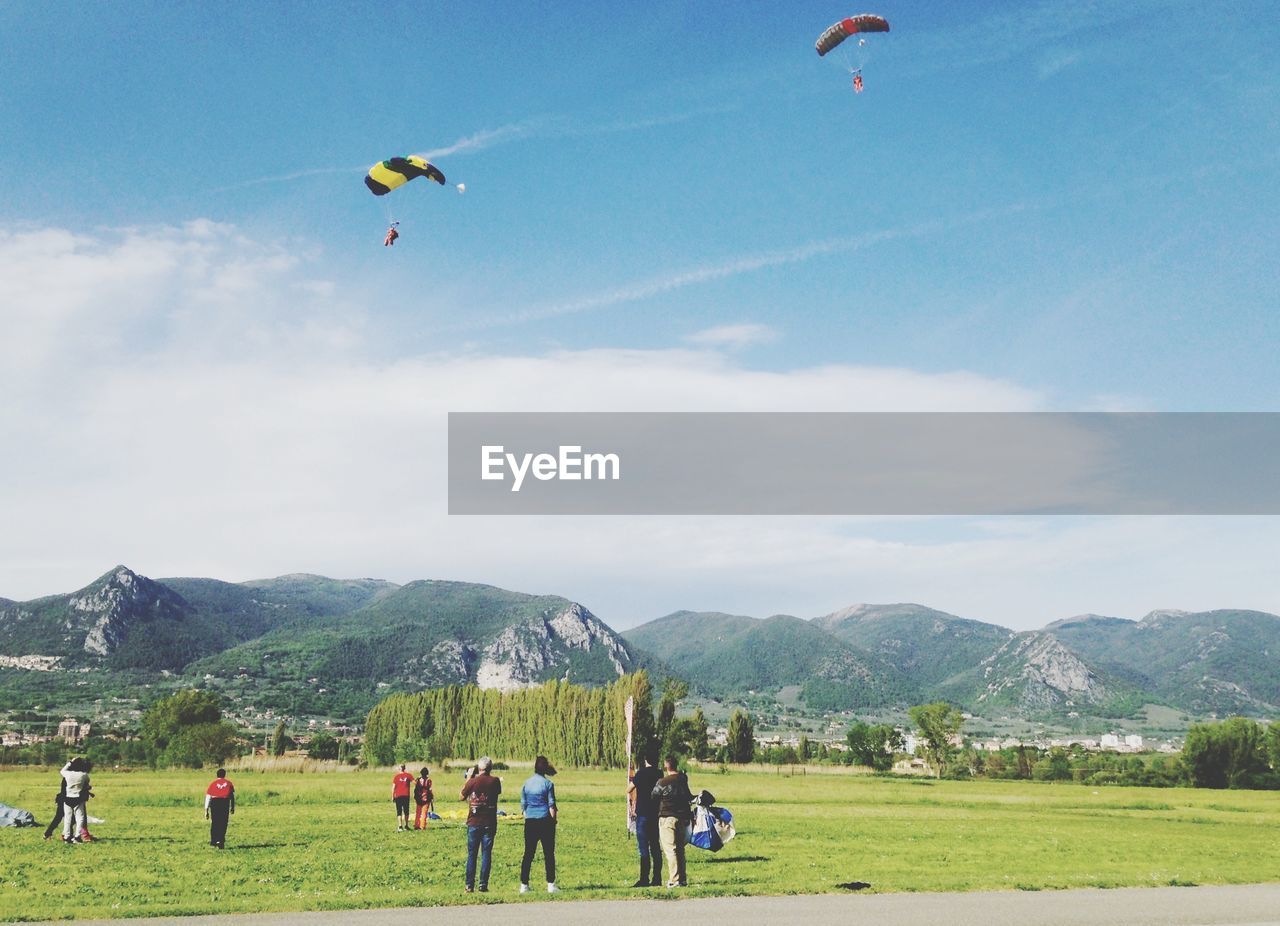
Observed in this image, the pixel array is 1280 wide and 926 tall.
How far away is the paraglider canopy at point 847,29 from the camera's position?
4253 cm

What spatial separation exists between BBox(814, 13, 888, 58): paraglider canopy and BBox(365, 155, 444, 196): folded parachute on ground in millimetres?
19019

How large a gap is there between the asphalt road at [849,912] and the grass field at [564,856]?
889 millimetres

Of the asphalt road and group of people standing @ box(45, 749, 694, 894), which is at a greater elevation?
group of people standing @ box(45, 749, 694, 894)

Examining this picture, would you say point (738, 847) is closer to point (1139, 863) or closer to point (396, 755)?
point (1139, 863)

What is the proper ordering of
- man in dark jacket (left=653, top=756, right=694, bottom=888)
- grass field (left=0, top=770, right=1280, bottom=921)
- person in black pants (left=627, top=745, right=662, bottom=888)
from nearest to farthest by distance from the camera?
grass field (left=0, top=770, right=1280, bottom=921), man in dark jacket (left=653, top=756, right=694, bottom=888), person in black pants (left=627, top=745, right=662, bottom=888)

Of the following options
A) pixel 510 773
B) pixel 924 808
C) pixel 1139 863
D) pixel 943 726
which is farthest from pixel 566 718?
pixel 1139 863

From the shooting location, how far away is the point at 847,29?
4294 centimetres

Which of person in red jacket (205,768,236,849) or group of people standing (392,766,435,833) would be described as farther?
group of people standing (392,766,435,833)

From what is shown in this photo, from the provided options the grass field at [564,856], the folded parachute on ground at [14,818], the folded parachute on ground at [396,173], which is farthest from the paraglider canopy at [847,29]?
the folded parachute on ground at [14,818]

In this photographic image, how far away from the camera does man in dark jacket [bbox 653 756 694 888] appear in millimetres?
17609

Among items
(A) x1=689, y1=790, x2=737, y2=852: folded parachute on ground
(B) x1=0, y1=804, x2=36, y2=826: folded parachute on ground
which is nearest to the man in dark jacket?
(A) x1=689, y1=790, x2=737, y2=852: folded parachute on ground

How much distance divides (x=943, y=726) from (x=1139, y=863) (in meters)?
95.6

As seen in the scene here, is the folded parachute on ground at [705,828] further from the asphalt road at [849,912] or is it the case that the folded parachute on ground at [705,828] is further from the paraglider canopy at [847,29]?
the paraglider canopy at [847,29]

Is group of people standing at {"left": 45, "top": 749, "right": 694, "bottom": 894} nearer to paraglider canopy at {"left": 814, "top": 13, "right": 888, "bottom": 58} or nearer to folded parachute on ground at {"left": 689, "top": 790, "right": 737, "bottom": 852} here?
folded parachute on ground at {"left": 689, "top": 790, "right": 737, "bottom": 852}
